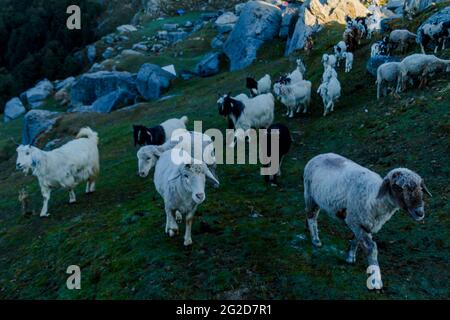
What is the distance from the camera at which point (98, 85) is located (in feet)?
172

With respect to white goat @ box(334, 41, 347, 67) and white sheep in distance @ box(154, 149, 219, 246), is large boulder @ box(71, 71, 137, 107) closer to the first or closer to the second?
Answer: white goat @ box(334, 41, 347, 67)

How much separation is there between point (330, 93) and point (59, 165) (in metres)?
14.1

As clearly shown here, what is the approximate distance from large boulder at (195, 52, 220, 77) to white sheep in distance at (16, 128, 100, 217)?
32319 mm

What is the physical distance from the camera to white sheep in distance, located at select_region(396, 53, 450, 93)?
20.4 m

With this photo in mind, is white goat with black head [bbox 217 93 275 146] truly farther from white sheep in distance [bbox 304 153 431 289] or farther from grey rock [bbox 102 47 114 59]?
grey rock [bbox 102 47 114 59]

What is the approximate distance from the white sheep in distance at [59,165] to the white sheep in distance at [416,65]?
14723 mm

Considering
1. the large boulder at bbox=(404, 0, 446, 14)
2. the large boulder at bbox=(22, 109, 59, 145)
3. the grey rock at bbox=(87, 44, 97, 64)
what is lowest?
the grey rock at bbox=(87, 44, 97, 64)

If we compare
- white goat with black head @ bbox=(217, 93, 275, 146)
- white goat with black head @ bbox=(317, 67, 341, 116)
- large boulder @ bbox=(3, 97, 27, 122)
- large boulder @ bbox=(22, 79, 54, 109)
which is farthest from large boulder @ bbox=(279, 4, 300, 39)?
large boulder @ bbox=(3, 97, 27, 122)

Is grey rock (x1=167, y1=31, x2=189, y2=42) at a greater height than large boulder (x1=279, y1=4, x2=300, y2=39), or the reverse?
large boulder (x1=279, y1=4, x2=300, y2=39)

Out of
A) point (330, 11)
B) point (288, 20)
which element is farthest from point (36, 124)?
point (330, 11)

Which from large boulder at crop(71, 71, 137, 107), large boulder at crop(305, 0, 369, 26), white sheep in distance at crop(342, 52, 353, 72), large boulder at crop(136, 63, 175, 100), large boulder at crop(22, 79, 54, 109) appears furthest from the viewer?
large boulder at crop(22, 79, 54, 109)

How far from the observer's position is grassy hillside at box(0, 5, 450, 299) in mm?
8586

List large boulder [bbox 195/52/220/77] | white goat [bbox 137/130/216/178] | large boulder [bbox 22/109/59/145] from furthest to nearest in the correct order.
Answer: large boulder [bbox 195/52/220/77], large boulder [bbox 22/109/59/145], white goat [bbox 137/130/216/178]

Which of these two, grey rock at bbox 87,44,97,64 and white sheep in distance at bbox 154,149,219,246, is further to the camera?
grey rock at bbox 87,44,97,64
